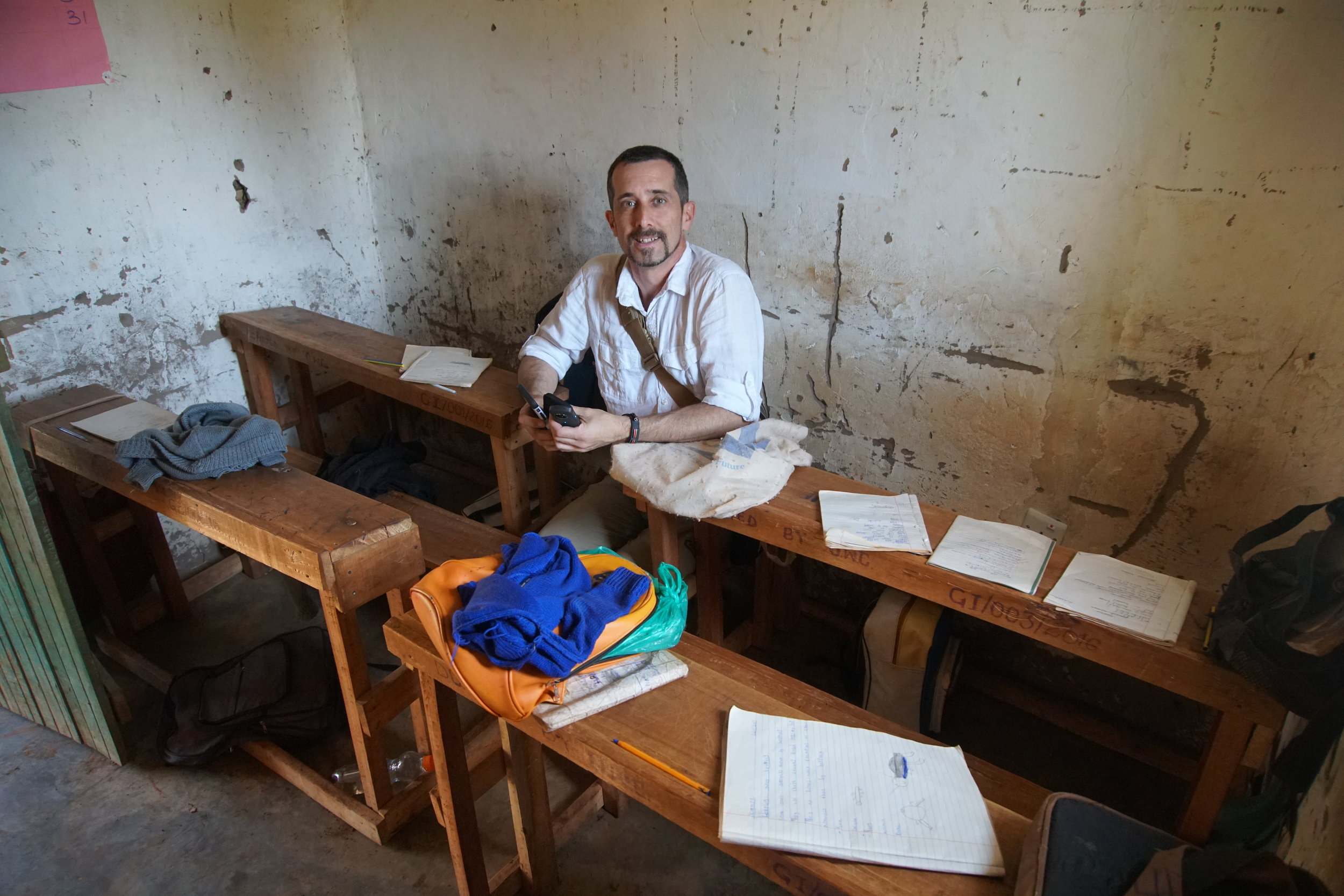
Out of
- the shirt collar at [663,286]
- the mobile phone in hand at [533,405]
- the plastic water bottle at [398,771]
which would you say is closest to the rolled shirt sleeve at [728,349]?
the shirt collar at [663,286]

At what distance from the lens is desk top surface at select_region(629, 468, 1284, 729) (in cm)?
138

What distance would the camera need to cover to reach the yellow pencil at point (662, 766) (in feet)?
4.03

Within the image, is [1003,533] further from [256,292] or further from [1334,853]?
[256,292]

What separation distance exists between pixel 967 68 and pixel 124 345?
Result: 2904 millimetres

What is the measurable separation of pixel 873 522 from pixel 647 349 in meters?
0.87

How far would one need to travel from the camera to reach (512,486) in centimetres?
256

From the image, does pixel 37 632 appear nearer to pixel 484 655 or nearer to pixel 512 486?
pixel 512 486

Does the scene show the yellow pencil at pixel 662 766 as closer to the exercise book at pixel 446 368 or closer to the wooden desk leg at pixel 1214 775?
the wooden desk leg at pixel 1214 775

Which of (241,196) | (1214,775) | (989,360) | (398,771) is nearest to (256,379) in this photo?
(241,196)

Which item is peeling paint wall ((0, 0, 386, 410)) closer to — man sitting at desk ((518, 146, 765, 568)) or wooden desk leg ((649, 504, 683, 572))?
man sitting at desk ((518, 146, 765, 568))

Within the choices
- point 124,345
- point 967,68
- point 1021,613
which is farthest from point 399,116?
point 1021,613

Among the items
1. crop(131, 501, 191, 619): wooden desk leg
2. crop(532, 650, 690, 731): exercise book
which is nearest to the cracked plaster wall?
crop(131, 501, 191, 619): wooden desk leg

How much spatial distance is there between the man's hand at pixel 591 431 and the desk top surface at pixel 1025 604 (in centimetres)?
37

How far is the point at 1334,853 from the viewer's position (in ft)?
3.54
